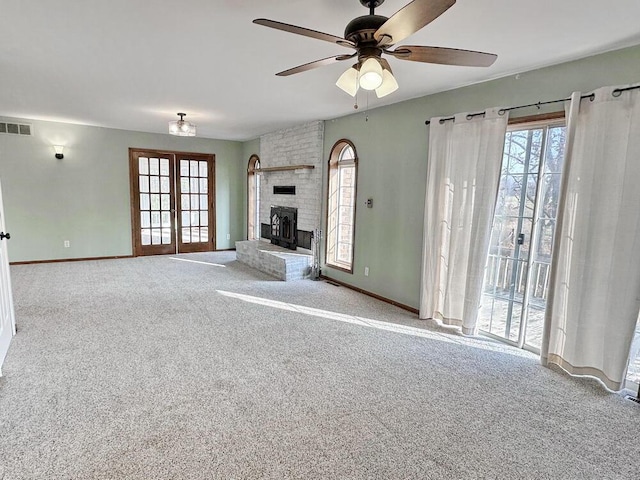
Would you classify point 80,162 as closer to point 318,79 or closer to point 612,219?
point 318,79

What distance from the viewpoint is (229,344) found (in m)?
3.26

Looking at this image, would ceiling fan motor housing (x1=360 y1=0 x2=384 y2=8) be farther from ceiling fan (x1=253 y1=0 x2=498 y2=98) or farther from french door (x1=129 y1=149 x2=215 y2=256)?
french door (x1=129 y1=149 x2=215 y2=256)

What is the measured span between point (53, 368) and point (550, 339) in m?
3.93

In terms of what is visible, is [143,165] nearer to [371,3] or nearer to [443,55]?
[371,3]

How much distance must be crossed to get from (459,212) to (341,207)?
223 centimetres

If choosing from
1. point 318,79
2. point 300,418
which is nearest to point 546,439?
point 300,418

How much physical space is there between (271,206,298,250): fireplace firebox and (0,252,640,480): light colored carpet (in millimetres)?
2476

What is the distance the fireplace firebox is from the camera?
6391 mm

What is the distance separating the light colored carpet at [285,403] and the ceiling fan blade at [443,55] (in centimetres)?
214

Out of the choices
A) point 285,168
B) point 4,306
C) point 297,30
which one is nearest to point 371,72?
point 297,30

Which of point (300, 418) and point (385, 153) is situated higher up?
point (385, 153)

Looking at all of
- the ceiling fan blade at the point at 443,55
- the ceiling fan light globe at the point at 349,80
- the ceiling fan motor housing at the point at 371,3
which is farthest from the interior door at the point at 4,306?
the ceiling fan blade at the point at 443,55

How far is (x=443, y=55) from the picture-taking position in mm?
1984

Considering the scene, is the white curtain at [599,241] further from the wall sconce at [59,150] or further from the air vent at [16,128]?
the air vent at [16,128]
